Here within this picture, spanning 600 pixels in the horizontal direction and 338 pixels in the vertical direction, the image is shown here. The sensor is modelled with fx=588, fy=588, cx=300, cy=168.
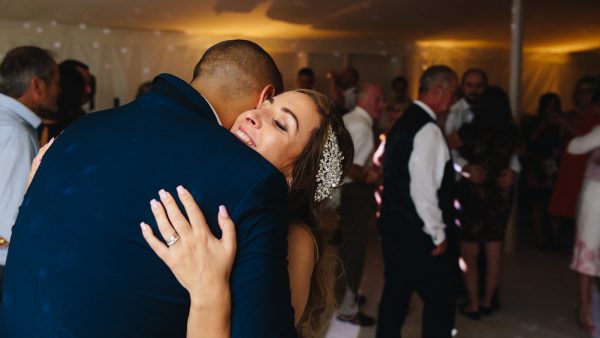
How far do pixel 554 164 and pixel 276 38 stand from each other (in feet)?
12.8

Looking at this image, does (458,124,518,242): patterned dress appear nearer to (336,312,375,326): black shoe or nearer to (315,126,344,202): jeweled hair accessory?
(336,312,375,326): black shoe

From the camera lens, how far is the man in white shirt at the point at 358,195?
3.68 m

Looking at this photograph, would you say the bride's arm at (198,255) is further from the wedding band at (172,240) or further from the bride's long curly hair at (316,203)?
the bride's long curly hair at (316,203)

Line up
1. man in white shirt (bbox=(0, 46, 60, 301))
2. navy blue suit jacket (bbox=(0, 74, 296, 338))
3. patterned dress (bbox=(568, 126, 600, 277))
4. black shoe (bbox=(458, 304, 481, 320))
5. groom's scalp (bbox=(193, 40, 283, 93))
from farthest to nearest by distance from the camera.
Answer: black shoe (bbox=(458, 304, 481, 320)), patterned dress (bbox=(568, 126, 600, 277)), man in white shirt (bbox=(0, 46, 60, 301)), groom's scalp (bbox=(193, 40, 283, 93)), navy blue suit jacket (bbox=(0, 74, 296, 338))

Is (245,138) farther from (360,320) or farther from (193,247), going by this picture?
(360,320)

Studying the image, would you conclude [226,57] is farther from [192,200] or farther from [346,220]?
[346,220]

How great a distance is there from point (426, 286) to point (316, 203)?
5.61 ft

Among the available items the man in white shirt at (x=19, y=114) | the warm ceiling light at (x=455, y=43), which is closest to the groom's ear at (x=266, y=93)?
the man in white shirt at (x=19, y=114)

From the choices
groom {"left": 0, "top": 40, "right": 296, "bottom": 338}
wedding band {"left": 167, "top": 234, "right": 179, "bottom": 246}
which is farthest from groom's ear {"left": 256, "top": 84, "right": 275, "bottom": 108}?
wedding band {"left": 167, "top": 234, "right": 179, "bottom": 246}

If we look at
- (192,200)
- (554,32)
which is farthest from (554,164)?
(192,200)

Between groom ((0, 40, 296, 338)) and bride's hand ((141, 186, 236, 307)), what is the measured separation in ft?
0.05

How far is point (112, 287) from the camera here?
83cm

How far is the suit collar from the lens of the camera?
3.18 feet

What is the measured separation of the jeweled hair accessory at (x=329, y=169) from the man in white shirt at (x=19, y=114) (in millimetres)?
1313
